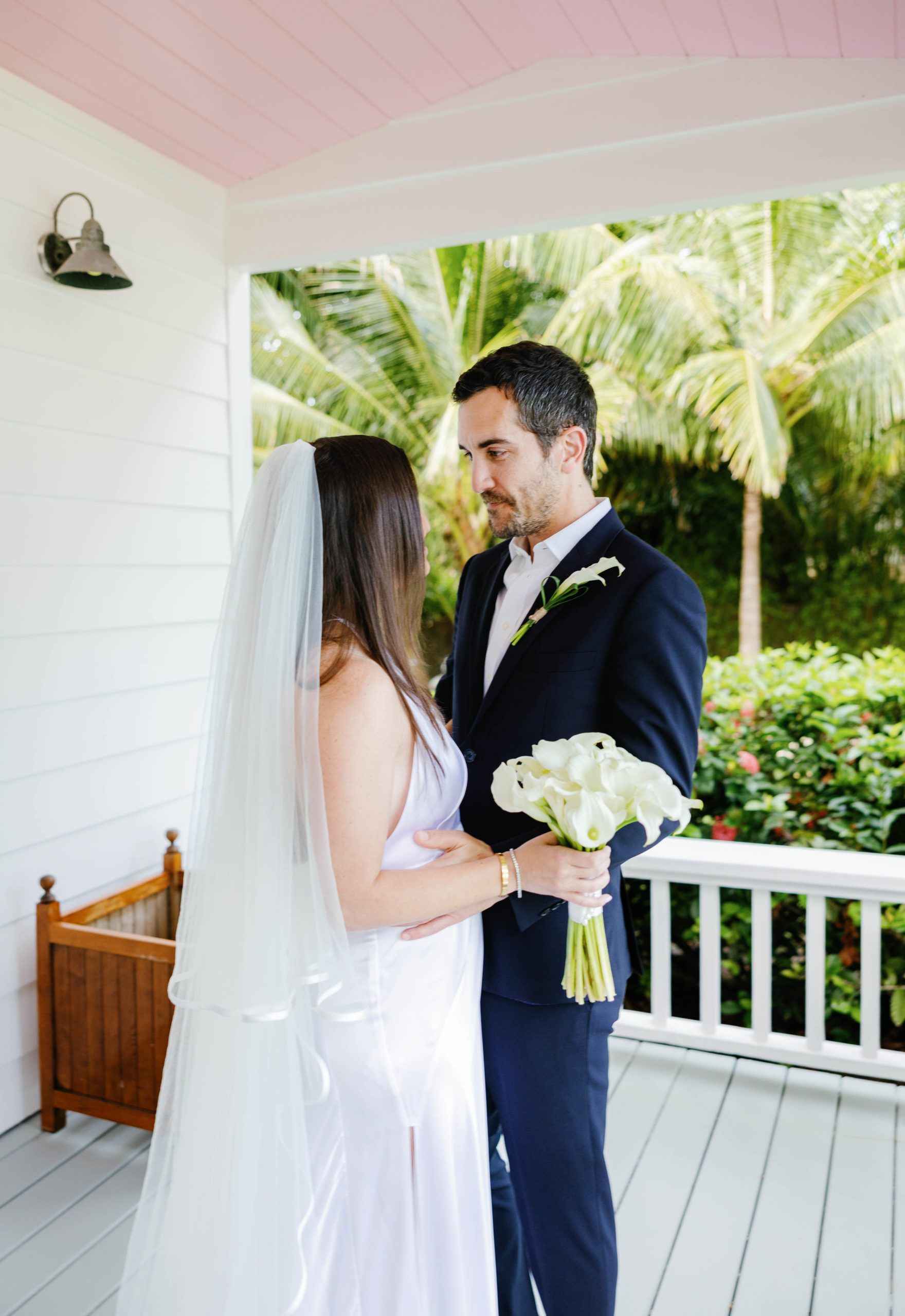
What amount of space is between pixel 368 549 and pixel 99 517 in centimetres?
182

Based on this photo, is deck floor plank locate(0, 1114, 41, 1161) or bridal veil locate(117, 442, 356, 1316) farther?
deck floor plank locate(0, 1114, 41, 1161)

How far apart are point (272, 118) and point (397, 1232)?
9.83 ft

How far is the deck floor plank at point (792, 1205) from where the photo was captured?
219 centimetres

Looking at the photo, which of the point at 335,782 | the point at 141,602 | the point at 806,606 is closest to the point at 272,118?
the point at 141,602

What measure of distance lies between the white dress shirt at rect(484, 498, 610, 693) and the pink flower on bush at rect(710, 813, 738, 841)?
1961 millimetres

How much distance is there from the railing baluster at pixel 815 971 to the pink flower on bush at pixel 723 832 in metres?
0.66

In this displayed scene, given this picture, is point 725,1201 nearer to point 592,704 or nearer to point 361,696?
point 592,704

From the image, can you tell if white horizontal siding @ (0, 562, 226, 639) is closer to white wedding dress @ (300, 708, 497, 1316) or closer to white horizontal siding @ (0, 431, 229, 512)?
white horizontal siding @ (0, 431, 229, 512)

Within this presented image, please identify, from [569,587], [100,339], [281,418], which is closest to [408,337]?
[281,418]

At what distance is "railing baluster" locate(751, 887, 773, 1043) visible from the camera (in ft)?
10.4

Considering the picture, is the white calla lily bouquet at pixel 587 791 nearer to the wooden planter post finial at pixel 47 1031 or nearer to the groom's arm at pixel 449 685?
the groom's arm at pixel 449 685

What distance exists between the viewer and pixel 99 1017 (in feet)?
9.23

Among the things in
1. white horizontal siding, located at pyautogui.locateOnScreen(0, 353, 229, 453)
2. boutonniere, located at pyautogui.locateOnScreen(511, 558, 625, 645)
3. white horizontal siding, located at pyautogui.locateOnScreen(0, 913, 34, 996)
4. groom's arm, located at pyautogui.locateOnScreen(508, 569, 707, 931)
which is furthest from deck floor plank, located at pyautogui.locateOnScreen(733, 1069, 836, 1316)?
white horizontal siding, located at pyautogui.locateOnScreen(0, 353, 229, 453)

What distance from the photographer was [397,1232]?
5.05 feet
